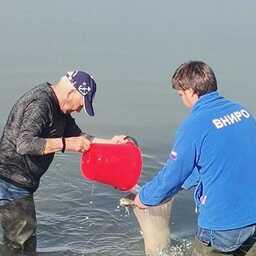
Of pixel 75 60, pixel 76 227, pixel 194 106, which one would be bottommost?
pixel 76 227

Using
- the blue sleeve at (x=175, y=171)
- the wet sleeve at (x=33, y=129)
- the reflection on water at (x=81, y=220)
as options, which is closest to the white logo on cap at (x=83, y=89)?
the wet sleeve at (x=33, y=129)

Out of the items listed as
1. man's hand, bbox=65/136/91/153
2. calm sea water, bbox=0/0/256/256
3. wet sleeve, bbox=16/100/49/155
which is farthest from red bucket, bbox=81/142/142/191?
calm sea water, bbox=0/0/256/256

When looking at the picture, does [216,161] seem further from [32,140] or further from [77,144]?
[32,140]

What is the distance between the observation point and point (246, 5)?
54.2ft

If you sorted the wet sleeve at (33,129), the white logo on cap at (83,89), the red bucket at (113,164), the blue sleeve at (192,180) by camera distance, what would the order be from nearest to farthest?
the blue sleeve at (192,180) → the wet sleeve at (33,129) → the white logo on cap at (83,89) → the red bucket at (113,164)

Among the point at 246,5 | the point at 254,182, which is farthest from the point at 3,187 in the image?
the point at 246,5

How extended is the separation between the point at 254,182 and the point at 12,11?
11665 mm

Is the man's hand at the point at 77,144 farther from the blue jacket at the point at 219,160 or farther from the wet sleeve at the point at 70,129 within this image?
the blue jacket at the point at 219,160

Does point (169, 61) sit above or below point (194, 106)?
below

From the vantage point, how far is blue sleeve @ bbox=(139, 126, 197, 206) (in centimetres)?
446

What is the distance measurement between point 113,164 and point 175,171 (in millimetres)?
1200

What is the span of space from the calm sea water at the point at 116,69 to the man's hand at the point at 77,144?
1525 millimetres

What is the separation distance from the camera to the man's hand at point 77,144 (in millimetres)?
5452

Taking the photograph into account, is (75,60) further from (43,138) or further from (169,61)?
(43,138)
